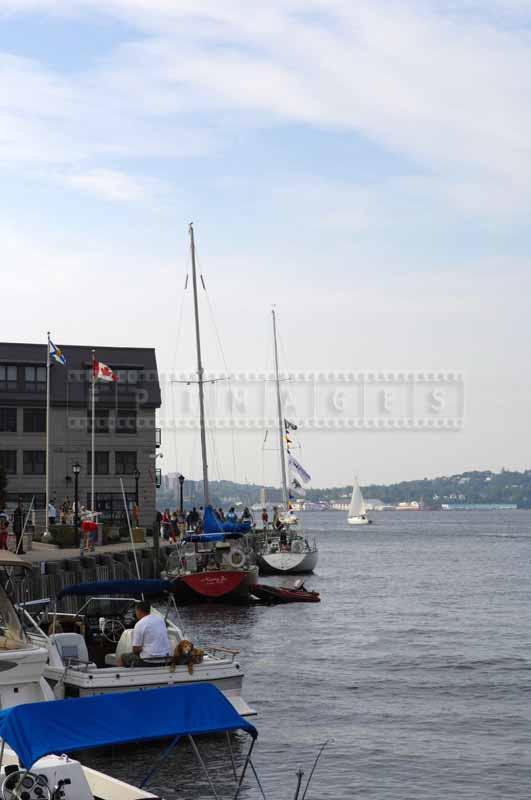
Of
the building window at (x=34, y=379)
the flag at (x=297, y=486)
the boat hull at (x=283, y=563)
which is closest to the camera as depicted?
the boat hull at (x=283, y=563)

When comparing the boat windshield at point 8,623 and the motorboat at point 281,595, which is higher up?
the boat windshield at point 8,623

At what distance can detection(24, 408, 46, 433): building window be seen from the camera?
285 feet

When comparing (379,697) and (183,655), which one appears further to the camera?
(379,697)

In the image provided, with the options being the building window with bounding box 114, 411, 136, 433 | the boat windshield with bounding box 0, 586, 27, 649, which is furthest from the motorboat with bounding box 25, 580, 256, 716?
the building window with bounding box 114, 411, 136, 433

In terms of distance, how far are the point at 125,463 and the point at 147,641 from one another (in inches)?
2584

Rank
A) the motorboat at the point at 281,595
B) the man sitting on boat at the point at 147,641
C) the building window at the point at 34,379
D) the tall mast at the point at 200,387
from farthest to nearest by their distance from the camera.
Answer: the building window at the point at 34,379 < the tall mast at the point at 200,387 < the motorboat at the point at 281,595 < the man sitting on boat at the point at 147,641

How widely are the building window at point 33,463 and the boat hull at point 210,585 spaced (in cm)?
3968

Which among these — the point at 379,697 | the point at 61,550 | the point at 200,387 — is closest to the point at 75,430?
the point at 200,387

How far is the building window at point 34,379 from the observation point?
3433 inches

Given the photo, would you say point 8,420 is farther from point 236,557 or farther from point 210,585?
point 210,585

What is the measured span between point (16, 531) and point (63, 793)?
41.4 metres

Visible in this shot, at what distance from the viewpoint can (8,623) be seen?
70.4 feet

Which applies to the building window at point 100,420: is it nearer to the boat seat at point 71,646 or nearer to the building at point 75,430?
the building at point 75,430

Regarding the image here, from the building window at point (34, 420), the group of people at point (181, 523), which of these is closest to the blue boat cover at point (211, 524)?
the group of people at point (181, 523)
